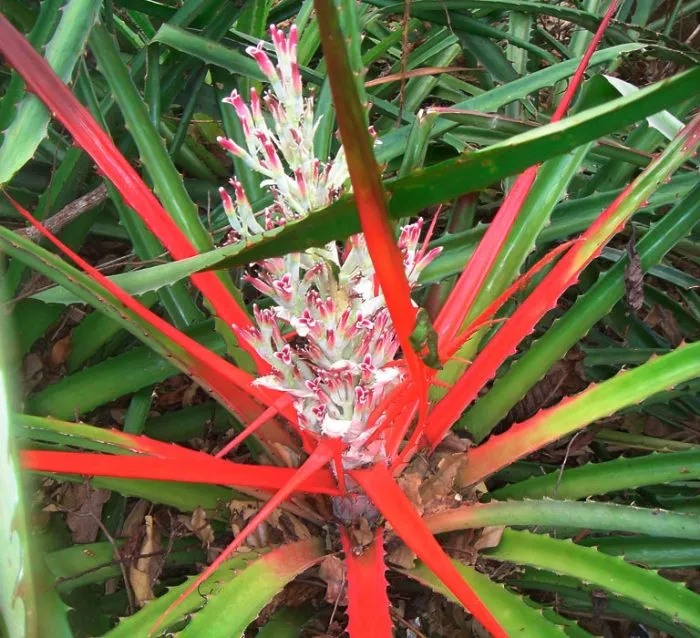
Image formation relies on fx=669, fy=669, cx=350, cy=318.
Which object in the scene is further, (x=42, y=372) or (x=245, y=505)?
(x=42, y=372)

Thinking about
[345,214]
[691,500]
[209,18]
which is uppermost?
[209,18]

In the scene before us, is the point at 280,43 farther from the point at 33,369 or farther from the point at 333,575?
the point at 33,369

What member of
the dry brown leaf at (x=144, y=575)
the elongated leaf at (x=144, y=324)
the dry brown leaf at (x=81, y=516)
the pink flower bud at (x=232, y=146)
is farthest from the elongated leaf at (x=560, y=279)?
the dry brown leaf at (x=81, y=516)

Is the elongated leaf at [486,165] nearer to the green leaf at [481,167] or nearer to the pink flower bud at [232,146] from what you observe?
the green leaf at [481,167]

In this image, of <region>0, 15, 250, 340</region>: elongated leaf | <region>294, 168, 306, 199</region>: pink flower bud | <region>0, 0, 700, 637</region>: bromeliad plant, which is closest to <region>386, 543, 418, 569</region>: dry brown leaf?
<region>0, 0, 700, 637</region>: bromeliad plant

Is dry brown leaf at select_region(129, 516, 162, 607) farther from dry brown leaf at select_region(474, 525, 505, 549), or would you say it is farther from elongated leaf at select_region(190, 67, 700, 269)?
elongated leaf at select_region(190, 67, 700, 269)

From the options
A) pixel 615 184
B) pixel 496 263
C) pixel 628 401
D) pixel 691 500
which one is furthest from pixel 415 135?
pixel 691 500

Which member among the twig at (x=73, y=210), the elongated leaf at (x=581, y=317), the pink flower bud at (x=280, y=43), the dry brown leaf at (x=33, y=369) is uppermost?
the twig at (x=73, y=210)

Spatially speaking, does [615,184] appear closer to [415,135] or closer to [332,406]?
[415,135]
